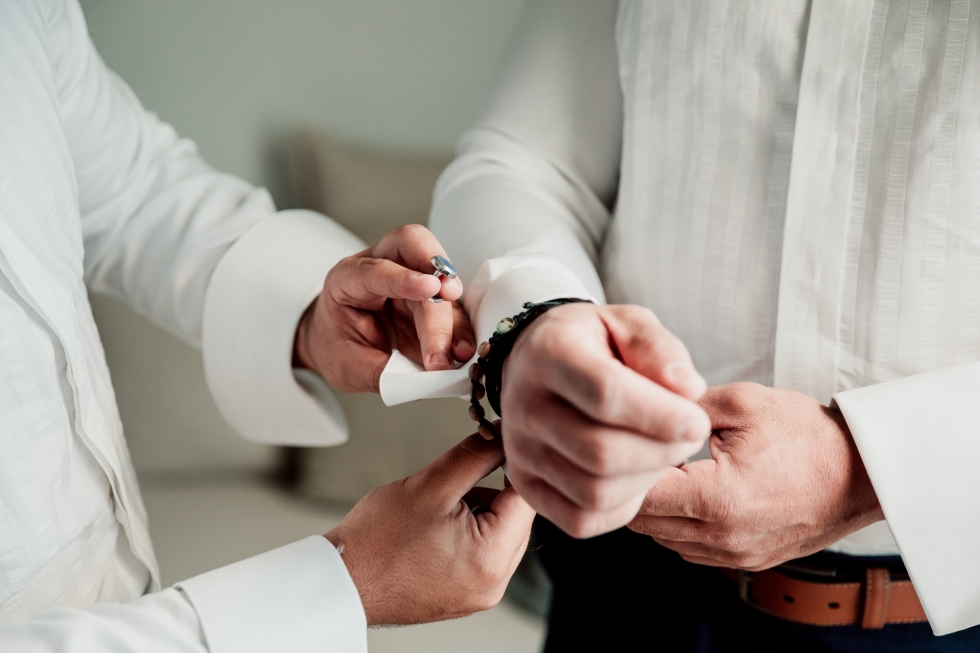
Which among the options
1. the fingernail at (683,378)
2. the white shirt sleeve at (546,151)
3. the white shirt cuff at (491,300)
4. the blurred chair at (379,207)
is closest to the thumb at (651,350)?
the fingernail at (683,378)

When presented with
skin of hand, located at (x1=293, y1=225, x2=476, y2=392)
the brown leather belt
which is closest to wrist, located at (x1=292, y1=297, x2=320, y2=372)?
skin of hand, located at (x1=293, y1=225, x2=476, y2=392)

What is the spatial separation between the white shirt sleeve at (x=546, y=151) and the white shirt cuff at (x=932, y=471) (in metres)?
0.26

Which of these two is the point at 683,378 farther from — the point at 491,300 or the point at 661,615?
the point at 661,615

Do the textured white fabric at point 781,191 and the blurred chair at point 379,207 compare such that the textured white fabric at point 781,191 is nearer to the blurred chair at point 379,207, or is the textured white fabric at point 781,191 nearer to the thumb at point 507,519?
the thumb at point 507,519

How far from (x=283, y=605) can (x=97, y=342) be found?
0.32 metres

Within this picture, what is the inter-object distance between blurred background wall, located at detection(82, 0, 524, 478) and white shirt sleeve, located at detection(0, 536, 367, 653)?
0.56 metres

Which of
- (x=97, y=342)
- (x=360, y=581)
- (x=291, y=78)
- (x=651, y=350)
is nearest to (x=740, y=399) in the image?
(x=651, y=350)

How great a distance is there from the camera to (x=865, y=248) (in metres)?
0.49

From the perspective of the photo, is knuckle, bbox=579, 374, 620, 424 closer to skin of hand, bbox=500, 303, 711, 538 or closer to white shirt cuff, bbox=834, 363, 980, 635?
skin of hand, bbox=500, 303, 711, 538

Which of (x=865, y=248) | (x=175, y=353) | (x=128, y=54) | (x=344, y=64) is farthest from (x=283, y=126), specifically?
(x=865, y=248)

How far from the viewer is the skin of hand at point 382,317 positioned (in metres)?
0.50

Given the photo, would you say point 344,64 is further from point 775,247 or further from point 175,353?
point 775,247

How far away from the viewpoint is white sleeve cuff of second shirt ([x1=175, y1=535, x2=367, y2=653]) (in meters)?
0.42

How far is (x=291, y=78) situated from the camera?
3.18 feet
